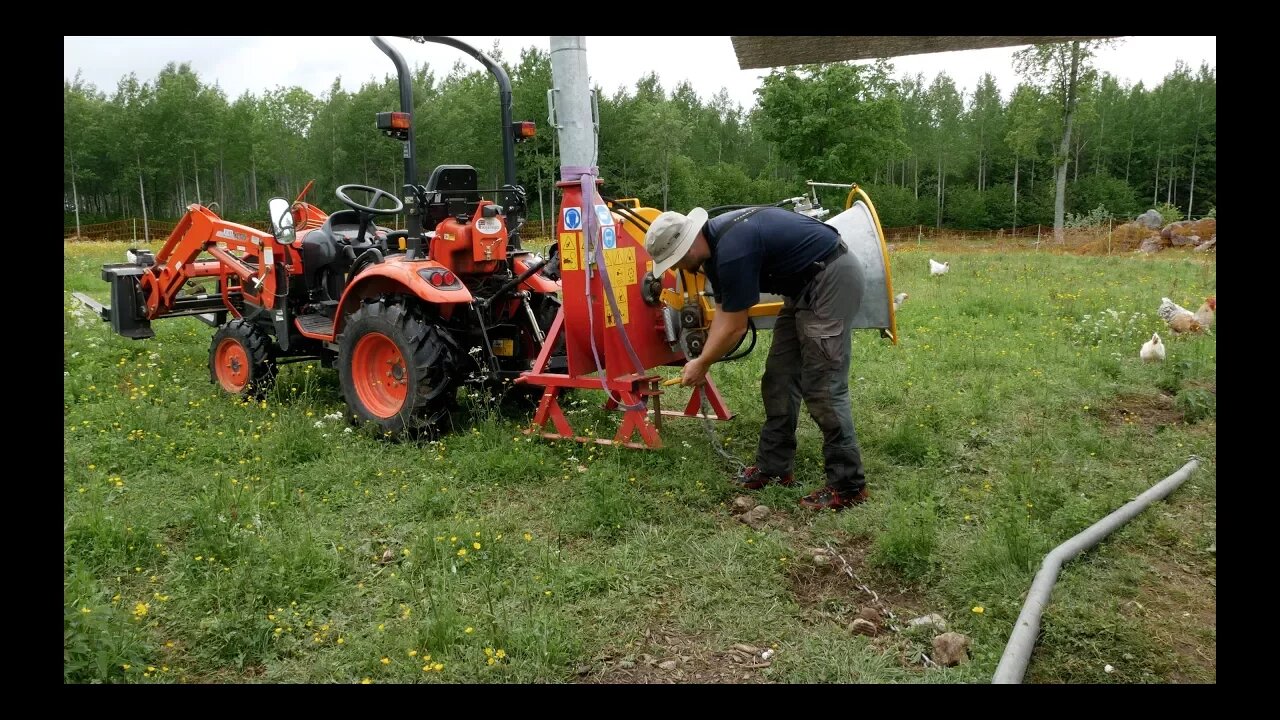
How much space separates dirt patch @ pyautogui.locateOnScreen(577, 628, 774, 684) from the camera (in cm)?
317

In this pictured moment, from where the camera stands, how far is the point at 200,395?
7.00 metres

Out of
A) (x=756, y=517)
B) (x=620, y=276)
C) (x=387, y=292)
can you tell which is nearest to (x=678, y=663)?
(x=756, y=517)

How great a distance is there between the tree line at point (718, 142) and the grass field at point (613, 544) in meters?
22.3

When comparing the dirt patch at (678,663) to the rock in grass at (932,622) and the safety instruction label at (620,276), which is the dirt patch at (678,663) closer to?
the rock in grass at (932,622)

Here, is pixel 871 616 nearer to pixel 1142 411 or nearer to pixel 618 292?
pixel 618 292

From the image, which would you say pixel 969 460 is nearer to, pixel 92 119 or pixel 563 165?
pixel 563 165

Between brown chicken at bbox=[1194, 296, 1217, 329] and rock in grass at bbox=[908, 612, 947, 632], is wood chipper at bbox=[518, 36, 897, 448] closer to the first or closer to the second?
rock in grass at bbox=[908, 612, 947, 632]

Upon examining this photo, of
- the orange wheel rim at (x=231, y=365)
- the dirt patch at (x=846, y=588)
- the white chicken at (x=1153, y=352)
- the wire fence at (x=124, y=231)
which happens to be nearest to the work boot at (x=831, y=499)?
the dirt patch at (x=846, y=588)

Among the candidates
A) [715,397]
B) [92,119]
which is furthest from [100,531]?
[92,119]

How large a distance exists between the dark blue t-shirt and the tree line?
2326 cm

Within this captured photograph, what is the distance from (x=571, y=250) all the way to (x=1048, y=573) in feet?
10.2

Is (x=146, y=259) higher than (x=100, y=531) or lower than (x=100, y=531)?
higher

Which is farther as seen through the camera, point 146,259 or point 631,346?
point 146,259

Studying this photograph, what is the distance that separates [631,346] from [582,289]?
18.7 inches
